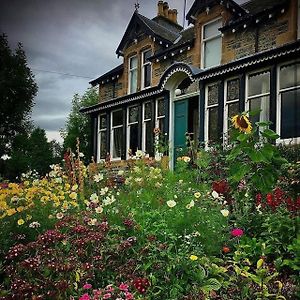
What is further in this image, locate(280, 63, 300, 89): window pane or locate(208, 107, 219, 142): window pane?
locate(208, 107, 219, 142): window pane

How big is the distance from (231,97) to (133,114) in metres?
1.97

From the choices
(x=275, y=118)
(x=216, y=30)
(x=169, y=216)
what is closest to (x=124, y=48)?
(x=216, y=30)

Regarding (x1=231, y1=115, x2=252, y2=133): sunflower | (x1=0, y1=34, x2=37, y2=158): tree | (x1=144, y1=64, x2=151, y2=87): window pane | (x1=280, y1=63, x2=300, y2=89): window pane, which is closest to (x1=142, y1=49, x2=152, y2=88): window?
(x1=144, y1=64, x2=151, y2=87): window pane

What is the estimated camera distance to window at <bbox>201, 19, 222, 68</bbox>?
603 centimetres

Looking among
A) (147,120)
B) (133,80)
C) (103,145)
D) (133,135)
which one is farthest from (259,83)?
(133,80)

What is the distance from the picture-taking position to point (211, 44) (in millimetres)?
6141

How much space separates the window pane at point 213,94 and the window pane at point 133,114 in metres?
1.46

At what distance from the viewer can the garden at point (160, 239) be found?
129 centimetres

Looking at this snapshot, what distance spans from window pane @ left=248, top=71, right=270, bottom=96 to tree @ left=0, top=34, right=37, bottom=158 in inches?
154

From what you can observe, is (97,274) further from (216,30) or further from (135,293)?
(216,30)

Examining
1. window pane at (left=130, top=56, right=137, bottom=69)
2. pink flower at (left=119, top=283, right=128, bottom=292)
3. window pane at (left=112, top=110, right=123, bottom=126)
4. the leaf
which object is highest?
window pane at (left=130, top=56, right=137, bottom=69)

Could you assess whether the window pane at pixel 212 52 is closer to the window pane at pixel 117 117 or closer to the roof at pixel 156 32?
the roof at pixel 156 32

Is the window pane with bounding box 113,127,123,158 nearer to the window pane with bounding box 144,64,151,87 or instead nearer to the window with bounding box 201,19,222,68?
the window pane with bounding box 144,64,151,87

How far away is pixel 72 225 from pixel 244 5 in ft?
16.9
